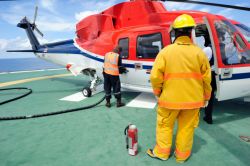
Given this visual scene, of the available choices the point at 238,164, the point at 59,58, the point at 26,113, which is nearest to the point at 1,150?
the point at 26,113

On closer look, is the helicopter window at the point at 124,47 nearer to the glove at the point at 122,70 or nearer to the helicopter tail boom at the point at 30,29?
the glove at the point at 122,70

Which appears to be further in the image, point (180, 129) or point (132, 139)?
point (132, 139)

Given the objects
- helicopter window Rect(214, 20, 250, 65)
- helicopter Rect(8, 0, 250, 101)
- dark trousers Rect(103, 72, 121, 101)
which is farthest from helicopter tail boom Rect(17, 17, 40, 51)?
helicopter window Rect(214, 20, 250, 65)

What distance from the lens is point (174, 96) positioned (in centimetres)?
301

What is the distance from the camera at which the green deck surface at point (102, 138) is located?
11.0 feet

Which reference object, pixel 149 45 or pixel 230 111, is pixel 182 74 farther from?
pixel 230 111

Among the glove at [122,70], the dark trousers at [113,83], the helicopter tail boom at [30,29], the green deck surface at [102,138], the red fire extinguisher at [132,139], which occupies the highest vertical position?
the helicopter tail boom at [30,29]

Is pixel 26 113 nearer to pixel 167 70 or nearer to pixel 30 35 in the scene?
pixel 167 70

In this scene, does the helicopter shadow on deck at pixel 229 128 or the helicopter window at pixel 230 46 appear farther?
the helicopter window at pixel 230 46

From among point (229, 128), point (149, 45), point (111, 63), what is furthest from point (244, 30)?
point (111, 63)

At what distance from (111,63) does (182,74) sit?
3.28 m

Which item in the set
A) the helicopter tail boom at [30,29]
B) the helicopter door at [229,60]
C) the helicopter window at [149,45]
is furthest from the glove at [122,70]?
the helicopter tail boom at [30,29]

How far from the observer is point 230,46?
466 cm

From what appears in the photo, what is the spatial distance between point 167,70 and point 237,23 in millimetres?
3672
